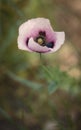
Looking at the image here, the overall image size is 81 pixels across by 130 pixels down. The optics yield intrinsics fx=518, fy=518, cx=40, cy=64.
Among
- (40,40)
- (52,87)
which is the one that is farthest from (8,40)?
(40,40)

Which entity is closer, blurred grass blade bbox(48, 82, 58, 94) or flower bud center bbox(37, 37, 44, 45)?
flower bud center bbox(37, 37, 44, 45)

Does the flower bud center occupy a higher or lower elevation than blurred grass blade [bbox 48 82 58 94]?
higher

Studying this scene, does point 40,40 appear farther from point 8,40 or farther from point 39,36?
point 8,40

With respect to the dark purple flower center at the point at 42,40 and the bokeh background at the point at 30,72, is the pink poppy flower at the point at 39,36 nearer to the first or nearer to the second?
the dark purple flower center at the point at 42,40

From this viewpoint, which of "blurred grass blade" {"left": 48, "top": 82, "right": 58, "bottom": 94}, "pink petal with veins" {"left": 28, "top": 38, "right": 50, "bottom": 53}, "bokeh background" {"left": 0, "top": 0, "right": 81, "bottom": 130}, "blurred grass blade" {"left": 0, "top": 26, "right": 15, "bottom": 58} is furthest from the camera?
"blurred grass blade" {"left": 0, "top": 26, "right": 15, "bottom": 58}

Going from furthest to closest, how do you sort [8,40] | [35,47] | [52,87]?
[8,40], [52,87], [35,47]

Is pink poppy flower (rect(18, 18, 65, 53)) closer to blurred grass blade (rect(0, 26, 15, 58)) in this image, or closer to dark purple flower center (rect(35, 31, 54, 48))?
dark purple flower center (rect(35, 31, 54, 48))

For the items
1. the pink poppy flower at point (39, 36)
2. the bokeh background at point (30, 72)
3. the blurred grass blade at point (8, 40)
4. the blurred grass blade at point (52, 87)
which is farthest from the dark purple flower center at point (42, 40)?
the blurred grass blade at point (8, 40)

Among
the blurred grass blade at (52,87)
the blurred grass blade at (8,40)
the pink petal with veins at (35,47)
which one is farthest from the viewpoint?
the blurred grass blade at (8,40)

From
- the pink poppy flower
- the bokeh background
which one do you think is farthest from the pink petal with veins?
the bokeh background
